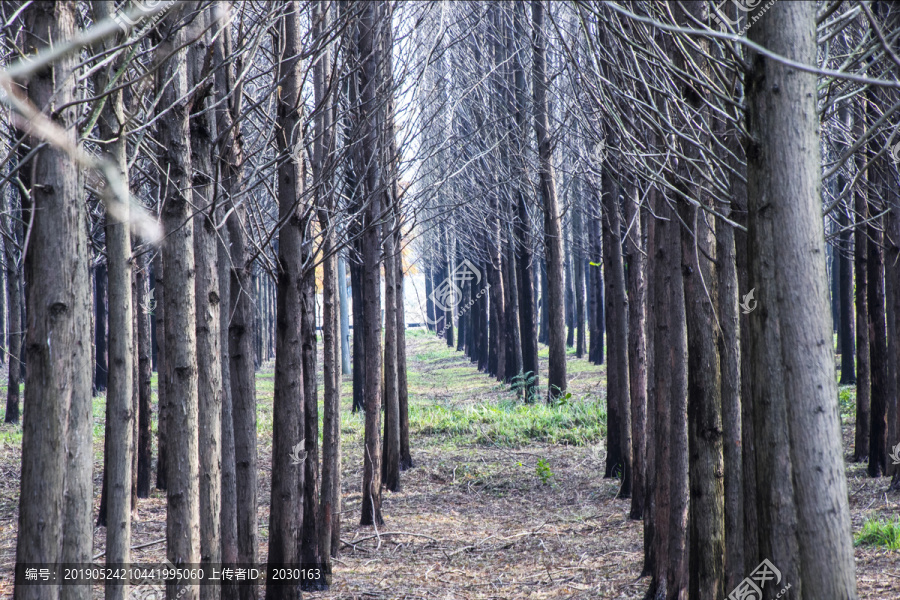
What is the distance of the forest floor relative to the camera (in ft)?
18.1

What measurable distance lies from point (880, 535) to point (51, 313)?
19.8ft

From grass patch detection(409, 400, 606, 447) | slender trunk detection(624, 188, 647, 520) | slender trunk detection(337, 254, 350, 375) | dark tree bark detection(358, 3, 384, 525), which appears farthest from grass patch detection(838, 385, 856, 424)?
slender trunk detection(337, 254, 350, 375)

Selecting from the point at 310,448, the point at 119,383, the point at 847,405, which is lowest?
the point at 847,405

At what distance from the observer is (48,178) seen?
2.23 m

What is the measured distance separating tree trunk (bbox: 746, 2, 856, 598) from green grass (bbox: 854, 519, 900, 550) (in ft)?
13.7

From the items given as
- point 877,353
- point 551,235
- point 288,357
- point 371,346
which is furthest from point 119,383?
point 551,235

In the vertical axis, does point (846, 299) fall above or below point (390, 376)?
above

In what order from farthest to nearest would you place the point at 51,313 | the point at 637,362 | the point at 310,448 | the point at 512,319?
the point at 512,319
the point at 637,362
the point at 310,448
the point at 51,313

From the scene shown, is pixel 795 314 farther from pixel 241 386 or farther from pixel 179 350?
pixel 241 386

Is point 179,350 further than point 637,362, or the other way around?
point 637,362

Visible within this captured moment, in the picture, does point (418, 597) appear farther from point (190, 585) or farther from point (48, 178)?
point (48, 178)

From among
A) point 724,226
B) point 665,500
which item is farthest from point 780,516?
point 665,500

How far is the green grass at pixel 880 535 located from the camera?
5473 millimetres

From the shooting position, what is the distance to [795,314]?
6.49ft
